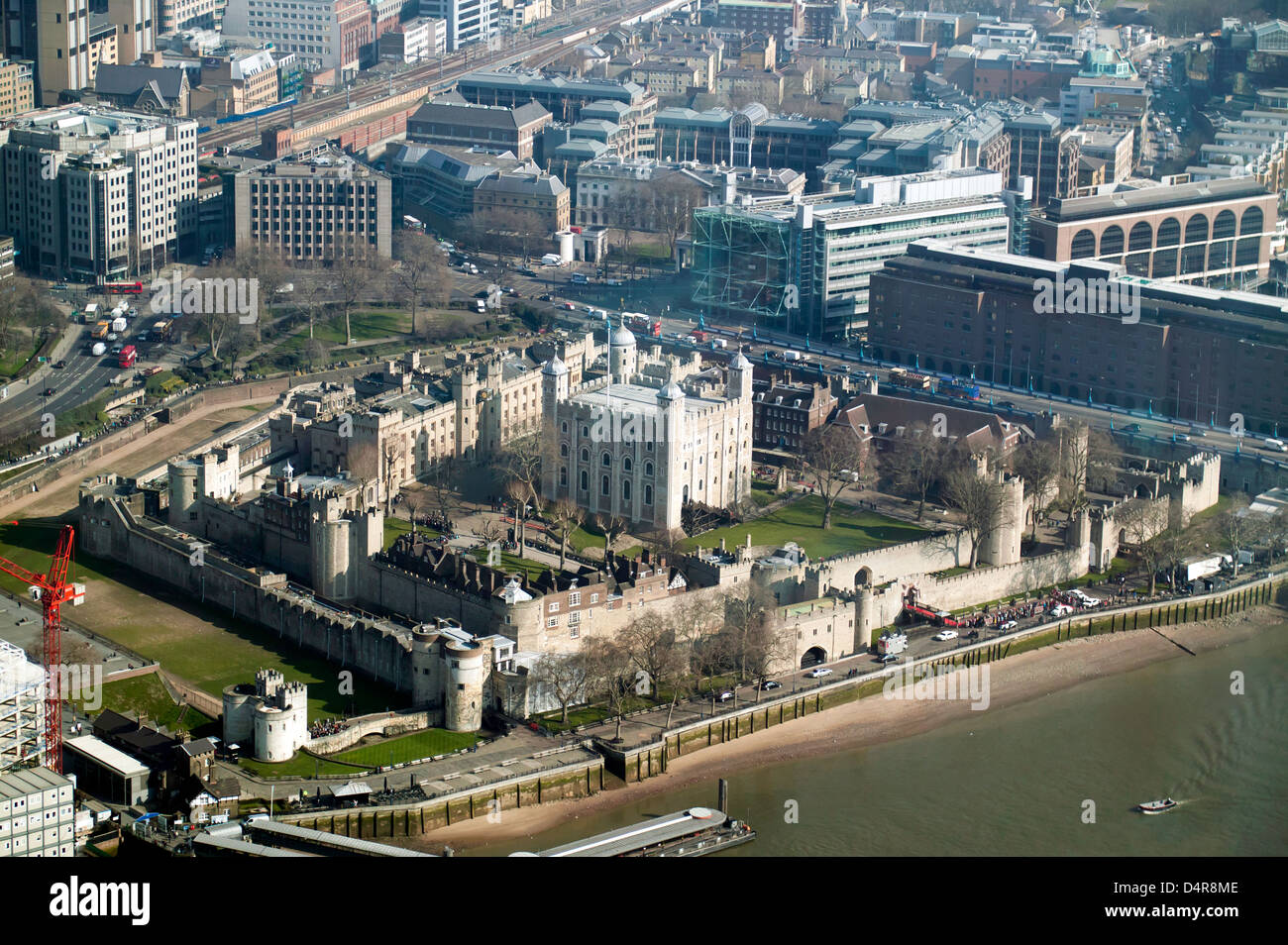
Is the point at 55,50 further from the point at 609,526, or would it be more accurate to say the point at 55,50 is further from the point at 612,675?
the point at 612,675

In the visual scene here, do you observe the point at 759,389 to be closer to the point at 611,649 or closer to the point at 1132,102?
the point at 611,649

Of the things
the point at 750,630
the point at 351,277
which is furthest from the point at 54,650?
the point at 351,277

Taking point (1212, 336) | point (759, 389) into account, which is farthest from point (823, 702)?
point (1212, 336)

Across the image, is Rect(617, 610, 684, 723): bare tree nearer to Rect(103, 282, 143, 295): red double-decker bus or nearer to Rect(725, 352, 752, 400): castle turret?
Rect(725, 352, 752, 400): castle turret

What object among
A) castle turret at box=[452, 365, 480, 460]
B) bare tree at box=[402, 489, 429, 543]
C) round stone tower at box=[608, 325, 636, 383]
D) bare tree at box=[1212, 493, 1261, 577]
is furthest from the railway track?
bare tree at box=[1212, 493, 1261, 577]

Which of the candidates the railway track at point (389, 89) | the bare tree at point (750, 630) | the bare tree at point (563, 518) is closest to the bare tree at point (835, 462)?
the bare tree at point (563, 518)

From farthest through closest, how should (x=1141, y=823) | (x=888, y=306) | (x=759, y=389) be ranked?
(x=888, y=306), (x=759, y=389), (x=1141, y=823)
